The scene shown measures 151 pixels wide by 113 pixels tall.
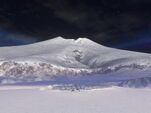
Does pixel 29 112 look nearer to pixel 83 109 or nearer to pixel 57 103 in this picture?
pixel 83 109

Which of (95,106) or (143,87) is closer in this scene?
(95,106)

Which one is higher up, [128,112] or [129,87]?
[129,87]

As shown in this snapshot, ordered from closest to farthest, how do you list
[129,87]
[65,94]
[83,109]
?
[83,109]
[65,94]
[129,87]

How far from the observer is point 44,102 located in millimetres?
70000

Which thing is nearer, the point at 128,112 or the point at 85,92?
the point at 128,112

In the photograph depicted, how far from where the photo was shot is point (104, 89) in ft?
277

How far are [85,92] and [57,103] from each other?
56.8ft

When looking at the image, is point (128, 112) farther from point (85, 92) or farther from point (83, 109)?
point (85, 92)

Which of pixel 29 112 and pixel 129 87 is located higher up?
pixel 129 87

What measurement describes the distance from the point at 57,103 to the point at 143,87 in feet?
81.8

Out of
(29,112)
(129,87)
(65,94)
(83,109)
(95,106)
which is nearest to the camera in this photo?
(29,112)

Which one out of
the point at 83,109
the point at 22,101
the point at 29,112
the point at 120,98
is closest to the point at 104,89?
the point at 120,98

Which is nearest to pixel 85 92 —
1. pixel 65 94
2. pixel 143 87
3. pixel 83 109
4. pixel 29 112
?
pixel 65 94

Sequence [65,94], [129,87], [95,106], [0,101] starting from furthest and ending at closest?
[129,87], [65,94], [0,101], [95,106]
